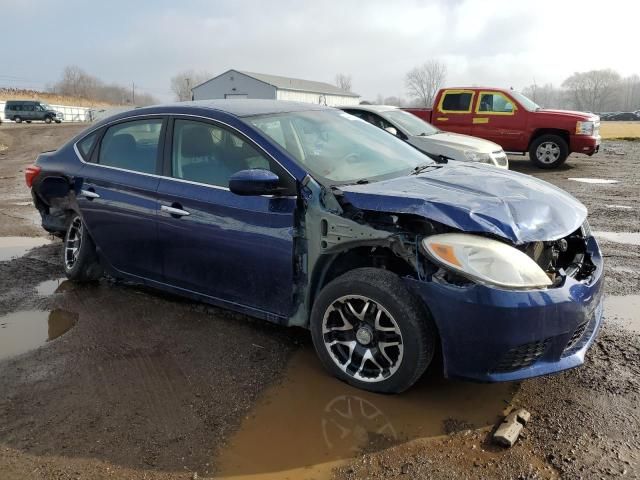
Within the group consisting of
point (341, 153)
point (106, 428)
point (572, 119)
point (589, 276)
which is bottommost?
point (106, 428)

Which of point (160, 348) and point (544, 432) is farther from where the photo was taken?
point (160, 348)

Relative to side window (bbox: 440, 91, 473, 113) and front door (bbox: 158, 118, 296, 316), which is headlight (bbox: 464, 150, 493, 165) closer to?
side window (bbox: 440, 91, 473, 113)

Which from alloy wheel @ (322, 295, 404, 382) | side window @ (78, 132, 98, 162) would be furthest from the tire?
side window @ (78, 132, 98, 162)

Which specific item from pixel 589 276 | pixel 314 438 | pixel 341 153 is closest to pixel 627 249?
pixel 589 276

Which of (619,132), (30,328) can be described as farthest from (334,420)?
(619,132)

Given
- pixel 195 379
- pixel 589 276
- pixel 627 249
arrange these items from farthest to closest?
pixel 627 249 → pixel 195 379 → pixel 589 276

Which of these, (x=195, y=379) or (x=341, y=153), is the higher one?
(x=341, y=153)

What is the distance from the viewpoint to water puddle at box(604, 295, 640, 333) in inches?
157

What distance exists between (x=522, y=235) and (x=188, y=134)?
240 centimetres

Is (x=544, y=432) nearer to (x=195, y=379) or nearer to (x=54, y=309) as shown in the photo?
(x=195, y=379)

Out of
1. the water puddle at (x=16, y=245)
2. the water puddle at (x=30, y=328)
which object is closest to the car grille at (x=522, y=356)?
the water puddle at (x=30, y=328)

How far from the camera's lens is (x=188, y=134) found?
3908mm

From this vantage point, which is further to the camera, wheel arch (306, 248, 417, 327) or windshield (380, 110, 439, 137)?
windshield (380, 110, 439, 137)

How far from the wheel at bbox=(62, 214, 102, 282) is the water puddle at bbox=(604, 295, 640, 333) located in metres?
4.26
